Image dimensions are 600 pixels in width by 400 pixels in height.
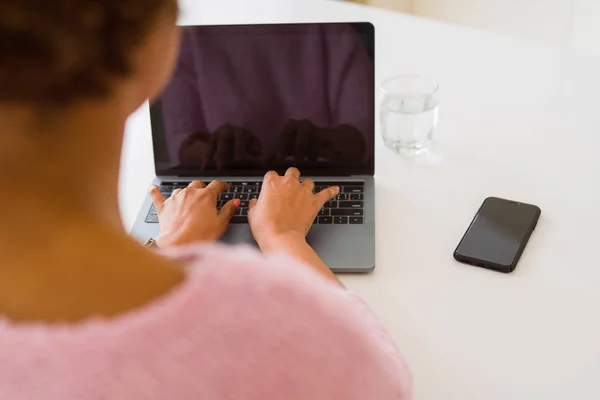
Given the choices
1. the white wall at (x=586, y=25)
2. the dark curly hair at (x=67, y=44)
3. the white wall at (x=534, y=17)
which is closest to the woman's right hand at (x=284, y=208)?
the dark curly hair at (x=67, y=44)

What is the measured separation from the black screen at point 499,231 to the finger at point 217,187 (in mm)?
338

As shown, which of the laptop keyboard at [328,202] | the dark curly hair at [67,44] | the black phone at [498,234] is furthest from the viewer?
the laptop keyboard at [328,202]

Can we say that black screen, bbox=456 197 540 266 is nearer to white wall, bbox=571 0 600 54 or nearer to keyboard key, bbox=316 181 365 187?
keyboard key, bbox=316 181 365 187

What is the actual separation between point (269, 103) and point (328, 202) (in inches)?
6.4

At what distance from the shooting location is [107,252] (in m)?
0.41

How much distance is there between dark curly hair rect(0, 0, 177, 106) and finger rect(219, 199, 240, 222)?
559 millimetres

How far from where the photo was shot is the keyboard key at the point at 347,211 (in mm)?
941

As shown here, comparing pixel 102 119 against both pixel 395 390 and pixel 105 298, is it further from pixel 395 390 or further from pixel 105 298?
pixel 395 390

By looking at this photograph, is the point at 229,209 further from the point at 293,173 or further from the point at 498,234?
the point at 498,234

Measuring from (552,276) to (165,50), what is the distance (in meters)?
0.59

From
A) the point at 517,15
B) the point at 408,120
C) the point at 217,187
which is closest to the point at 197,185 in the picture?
the point at 217,187

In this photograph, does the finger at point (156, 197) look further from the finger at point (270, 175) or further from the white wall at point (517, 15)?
the white wall at point (517, 15)

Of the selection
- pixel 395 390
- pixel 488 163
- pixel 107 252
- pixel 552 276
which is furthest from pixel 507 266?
pixel 107 252

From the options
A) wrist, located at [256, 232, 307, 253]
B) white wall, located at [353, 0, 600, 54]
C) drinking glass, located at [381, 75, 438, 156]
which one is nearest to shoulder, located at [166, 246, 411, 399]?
wrist, located at [256, 232, 307, 253]
